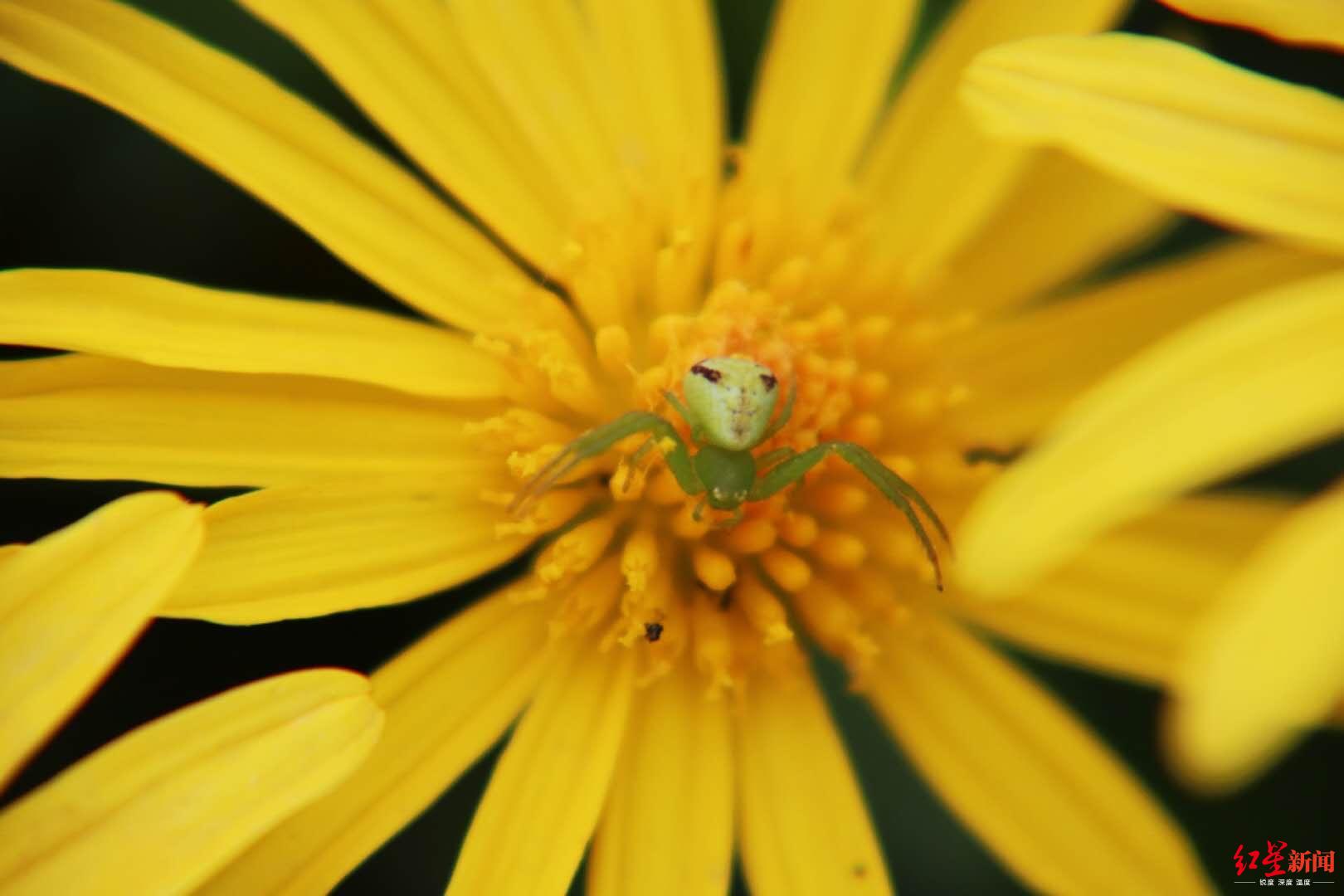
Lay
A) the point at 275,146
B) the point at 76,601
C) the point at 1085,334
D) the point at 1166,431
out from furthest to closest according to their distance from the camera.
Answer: the point at 1085,334 → the point at 275,146 → the point at 76,601 → the point at 1166,431

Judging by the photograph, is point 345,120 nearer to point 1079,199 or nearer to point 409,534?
point 409,534

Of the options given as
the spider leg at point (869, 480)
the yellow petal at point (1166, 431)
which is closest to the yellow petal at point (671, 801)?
the spider leg at point (869, 480)

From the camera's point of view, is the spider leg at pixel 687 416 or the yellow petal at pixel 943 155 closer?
the spider leg at pixel 687 416

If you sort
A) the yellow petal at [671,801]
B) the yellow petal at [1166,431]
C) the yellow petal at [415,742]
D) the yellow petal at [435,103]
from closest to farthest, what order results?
the yellow petal at [1166,431] < the yellow petal at [415,742] < the yellow petal at [671,801] < the yellow petal at [435,103]

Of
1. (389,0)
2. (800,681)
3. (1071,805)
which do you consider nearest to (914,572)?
(800,681)

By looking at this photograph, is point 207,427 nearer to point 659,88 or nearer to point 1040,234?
point 659,88

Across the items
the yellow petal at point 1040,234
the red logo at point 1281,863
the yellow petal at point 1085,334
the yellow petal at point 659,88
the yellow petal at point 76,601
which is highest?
the yellow petal at point 659,88

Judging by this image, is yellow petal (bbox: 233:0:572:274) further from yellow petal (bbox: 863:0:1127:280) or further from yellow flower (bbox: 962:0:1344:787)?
yellow flower (bbox: 962:0:1344:787)

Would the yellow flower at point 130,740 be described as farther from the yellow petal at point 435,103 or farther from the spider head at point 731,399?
the yellow petal at point 435,103

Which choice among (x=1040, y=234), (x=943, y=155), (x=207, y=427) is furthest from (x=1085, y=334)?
(x=207, y=427)
